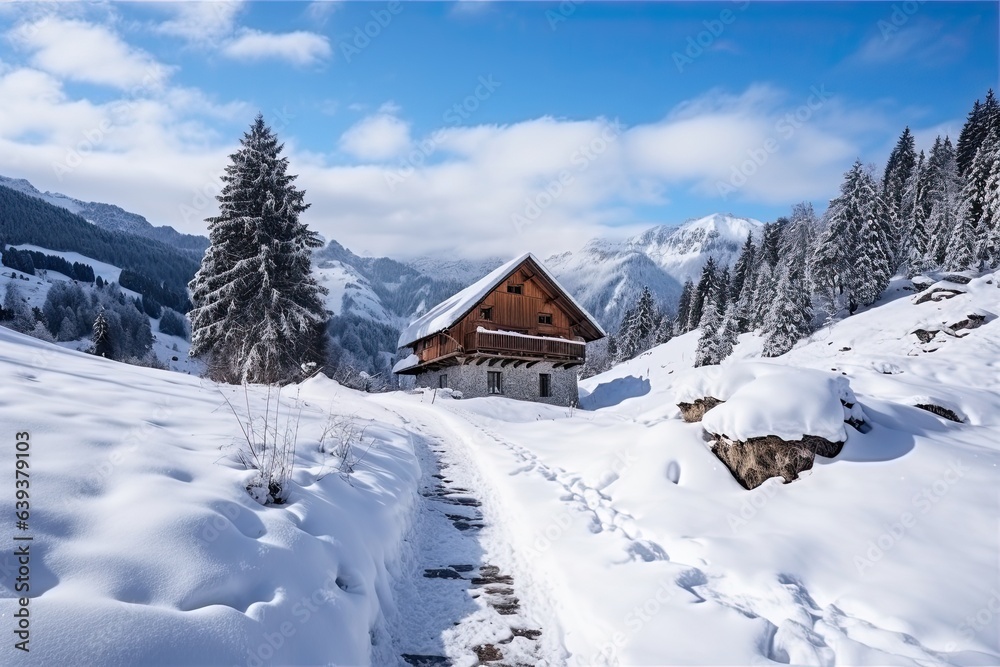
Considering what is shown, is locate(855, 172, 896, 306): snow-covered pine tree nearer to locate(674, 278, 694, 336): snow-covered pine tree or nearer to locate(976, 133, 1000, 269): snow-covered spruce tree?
locate(976, 133, 1000, 269): snow-covered spruce tree

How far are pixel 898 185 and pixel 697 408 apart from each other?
69.5 metres

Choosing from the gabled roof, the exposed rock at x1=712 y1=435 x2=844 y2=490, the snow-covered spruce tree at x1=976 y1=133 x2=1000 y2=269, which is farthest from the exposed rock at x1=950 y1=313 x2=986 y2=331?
the exposed rock at x1=712 y1=435 x2=844 y2=490

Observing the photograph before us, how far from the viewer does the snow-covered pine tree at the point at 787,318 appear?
124 feet

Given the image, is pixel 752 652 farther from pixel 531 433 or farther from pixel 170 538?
pixel 531 433

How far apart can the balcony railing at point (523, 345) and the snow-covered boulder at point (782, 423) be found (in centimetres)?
1917

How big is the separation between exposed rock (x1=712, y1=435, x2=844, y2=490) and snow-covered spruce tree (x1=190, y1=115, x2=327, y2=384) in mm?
19263

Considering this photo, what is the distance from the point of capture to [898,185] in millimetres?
57594

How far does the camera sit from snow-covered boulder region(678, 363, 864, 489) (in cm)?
626

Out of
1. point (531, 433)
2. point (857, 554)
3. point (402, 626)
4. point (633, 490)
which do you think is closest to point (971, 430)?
point (857, 554)

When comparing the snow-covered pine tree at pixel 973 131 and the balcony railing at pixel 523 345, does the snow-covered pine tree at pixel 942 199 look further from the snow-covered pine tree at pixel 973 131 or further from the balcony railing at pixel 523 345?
→ the balcony railing at pixel 523 345

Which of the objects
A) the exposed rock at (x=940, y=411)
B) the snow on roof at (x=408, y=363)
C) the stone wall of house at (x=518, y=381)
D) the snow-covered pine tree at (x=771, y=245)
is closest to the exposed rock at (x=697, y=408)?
the exposed rock at (x=940, y=411)

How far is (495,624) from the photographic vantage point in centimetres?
397

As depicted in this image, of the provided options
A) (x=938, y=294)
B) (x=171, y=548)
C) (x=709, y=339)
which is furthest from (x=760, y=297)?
(x=171, y=548)

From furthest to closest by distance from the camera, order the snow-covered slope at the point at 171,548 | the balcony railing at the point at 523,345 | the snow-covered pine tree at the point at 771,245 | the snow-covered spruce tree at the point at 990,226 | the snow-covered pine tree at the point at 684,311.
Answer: the snow-covered pine tree at the point at 684,311 < the snow-covered pine tree at the point at 771,245 < the snow-covered spruce tree at the point at 990,226 < the balcony railing at the point at 523,345 < the snow-covered slope at the point at 171,548
